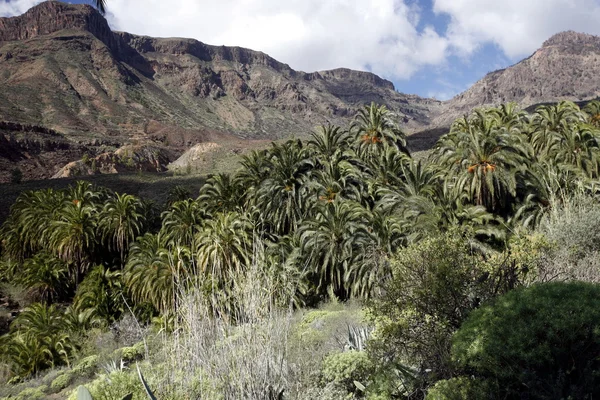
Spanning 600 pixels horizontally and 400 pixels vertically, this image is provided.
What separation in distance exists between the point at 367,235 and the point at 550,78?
189 metres

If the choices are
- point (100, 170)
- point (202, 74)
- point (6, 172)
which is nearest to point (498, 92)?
point (202, 74)

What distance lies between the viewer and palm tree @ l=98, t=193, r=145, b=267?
31.3 meters

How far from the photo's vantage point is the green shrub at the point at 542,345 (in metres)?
5.80

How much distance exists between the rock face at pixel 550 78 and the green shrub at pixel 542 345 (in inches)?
6769

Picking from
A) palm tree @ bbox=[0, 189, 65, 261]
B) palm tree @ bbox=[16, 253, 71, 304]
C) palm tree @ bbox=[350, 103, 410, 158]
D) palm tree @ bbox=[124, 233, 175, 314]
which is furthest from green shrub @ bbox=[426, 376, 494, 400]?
palm tree @ bbox=[0, 189, 65, 261]

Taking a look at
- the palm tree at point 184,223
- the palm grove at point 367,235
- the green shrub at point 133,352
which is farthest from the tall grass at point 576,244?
the palm tree at point 184,223

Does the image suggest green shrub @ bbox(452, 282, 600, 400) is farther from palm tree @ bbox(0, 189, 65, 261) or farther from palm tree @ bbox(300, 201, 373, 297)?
palm tree @ bbox(0, 189, 65, 261)

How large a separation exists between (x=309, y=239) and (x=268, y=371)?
Answer: 1764 centimetres

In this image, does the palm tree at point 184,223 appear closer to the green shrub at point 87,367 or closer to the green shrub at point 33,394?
the green shrub at point 87,367

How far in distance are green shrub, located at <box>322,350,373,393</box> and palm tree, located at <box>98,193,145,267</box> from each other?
87.9 ft

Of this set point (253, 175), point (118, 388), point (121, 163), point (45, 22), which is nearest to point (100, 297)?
point (253, 175)

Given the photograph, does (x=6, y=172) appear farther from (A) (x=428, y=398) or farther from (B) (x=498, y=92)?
(B) (x=498, y=92)

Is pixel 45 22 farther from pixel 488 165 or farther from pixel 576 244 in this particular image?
pixel 576 244

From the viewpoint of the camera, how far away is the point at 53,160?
269 ft
